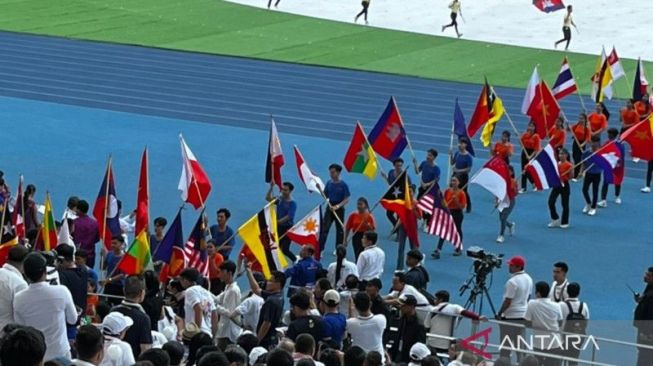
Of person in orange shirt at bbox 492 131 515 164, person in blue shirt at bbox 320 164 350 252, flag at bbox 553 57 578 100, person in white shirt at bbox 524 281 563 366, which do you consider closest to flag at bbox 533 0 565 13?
flag at bbox 553 57 578 100

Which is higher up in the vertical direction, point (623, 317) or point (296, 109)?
Result: point (296, 109)

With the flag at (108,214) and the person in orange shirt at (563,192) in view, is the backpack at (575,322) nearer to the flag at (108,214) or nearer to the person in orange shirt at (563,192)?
the flag at (108,214)

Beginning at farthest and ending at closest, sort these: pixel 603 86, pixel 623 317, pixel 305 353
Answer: pixel 603 86 < pixel 623 317 < pixel 305 353

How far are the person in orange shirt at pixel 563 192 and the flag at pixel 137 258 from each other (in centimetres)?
930

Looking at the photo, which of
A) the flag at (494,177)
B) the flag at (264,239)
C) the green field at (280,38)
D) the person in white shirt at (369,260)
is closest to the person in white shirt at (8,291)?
the flag at (264,239)

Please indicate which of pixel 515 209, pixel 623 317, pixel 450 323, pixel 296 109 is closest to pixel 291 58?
pixel 296 109

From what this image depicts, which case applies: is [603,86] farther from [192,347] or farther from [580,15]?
[580,15]

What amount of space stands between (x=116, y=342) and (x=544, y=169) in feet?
39.7

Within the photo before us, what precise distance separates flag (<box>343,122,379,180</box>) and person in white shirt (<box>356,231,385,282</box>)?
13.0 ft

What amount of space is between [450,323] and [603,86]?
560 inches

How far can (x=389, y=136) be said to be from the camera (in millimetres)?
20672

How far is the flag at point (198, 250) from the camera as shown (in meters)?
15.2

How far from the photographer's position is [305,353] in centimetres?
997

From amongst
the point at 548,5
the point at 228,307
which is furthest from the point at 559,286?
the point at 548,5
